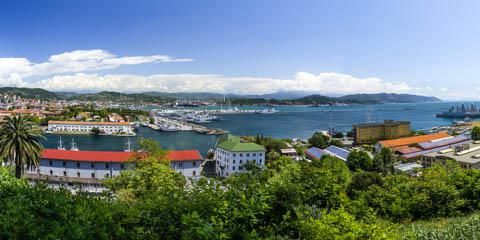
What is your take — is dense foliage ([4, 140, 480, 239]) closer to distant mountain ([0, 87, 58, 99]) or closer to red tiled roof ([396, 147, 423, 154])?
red tiled roof ([396, 147, 423, 154])

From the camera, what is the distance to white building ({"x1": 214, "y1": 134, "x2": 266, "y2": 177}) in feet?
73.3

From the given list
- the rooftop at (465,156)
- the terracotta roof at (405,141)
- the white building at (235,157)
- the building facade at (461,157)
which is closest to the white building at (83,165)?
the white building at (235,157)

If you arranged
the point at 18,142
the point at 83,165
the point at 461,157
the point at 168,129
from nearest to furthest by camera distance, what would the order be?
the point at 18,142
the point at 83,165
the point at 461,157
the point at 168,129

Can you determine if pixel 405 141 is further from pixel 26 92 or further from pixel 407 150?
pixel 26 92

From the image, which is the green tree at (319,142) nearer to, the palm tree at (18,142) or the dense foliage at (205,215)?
the palm tree at (18,142)

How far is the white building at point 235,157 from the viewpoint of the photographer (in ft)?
73.3

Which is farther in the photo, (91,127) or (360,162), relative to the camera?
(91,127)

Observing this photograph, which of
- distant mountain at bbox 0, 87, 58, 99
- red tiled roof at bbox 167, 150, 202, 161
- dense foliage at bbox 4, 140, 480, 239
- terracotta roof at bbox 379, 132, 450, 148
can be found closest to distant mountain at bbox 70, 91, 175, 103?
distant mountain at bbox 0, 87, 58, 99

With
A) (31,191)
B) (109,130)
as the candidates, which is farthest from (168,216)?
(109,130)

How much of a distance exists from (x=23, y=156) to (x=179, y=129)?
42.3 m

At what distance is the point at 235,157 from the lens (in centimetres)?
2231

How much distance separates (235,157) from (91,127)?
3324 cm

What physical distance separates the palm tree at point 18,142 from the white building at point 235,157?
42.6 ft

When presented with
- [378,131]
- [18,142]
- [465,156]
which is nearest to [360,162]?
[465,156]
